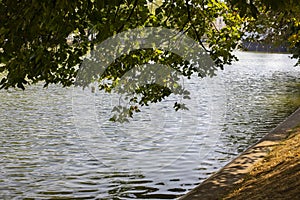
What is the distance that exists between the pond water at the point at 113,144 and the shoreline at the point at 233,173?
3.96 ft

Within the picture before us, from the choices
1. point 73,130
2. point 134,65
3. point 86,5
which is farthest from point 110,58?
point 73,130

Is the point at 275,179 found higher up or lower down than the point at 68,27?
lower down

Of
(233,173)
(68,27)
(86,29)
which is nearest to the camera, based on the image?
(68,27)

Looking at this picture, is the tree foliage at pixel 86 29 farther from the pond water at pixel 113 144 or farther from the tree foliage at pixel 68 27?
the pond water at pixel 113 144

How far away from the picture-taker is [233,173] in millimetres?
10281

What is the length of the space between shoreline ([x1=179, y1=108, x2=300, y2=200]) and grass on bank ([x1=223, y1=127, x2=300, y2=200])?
0.18 meters

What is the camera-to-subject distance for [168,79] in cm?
903

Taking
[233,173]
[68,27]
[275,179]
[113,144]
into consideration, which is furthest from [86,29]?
[113,144]

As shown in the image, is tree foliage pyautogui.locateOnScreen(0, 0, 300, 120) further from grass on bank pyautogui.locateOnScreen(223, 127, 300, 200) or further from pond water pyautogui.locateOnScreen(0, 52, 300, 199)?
pond water pyautogui.locateOnScreen(0, 52, 300, 199)

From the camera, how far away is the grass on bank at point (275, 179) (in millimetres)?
7922

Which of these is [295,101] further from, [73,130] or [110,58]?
[110,58]

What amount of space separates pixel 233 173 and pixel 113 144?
21.0 ft

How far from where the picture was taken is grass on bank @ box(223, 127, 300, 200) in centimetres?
792

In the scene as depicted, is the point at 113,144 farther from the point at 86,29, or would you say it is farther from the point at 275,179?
the point at 86,29
